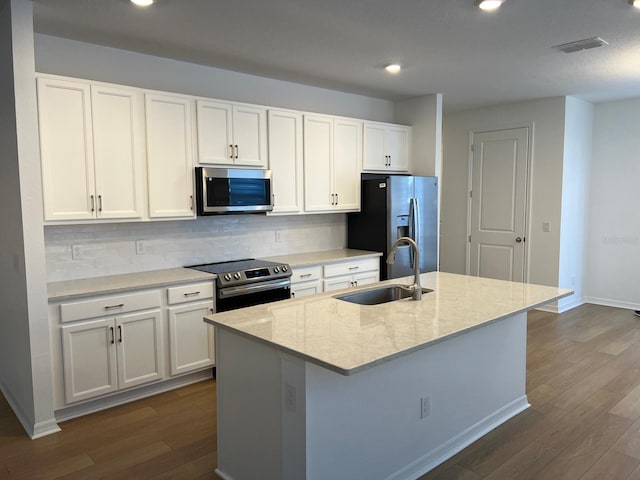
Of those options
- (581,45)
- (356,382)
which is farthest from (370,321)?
(581,45)

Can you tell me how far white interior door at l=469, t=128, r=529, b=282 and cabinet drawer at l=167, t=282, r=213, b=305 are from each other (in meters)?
4.06

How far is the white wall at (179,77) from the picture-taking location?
11.4 feet

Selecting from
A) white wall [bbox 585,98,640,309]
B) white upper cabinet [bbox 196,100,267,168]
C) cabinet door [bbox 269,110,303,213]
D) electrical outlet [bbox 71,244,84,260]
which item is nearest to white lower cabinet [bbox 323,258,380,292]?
cabinet door [bbox 269,110,303,213]

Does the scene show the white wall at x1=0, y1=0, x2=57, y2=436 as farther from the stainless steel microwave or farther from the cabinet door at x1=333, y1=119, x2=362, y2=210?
the cabinet door at x1=333, y1=119, x2=362, y2=210

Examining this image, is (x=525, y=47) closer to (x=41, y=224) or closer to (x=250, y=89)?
(x=250, y=89)

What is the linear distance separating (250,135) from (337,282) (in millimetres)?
1573

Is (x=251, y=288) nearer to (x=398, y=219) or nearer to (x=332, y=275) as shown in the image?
(x=332, y=275)

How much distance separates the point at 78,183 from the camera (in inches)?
129

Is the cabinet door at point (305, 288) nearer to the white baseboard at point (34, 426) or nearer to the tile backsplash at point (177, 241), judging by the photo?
the tile backsplash at point (177, 241)

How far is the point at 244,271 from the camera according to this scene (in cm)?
386

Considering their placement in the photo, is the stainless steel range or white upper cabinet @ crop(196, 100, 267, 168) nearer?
the stainless steel range

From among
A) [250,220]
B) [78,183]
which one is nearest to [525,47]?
[250,220]

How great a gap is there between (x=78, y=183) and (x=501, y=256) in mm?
5009

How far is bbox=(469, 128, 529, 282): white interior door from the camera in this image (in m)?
6.05
